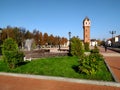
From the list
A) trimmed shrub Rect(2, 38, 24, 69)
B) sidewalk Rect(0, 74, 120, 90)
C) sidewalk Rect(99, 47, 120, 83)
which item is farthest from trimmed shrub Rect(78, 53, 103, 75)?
trimmed shrub Rect(2, 38, 24, 69)

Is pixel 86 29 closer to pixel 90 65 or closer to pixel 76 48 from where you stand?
pixel 76 48

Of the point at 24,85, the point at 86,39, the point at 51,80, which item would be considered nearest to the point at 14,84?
the point at 24,85

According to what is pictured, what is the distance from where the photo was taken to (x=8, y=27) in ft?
201

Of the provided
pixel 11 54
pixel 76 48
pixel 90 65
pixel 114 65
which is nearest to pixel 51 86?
pixel 90 65

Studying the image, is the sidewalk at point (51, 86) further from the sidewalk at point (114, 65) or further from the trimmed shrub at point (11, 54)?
the trimmed shrub at point (11, 54)

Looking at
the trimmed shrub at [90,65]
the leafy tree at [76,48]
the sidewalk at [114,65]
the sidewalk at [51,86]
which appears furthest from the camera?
the leafy tree at [76,48]

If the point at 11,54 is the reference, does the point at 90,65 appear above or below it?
below

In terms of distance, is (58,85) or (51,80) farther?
(51,80)

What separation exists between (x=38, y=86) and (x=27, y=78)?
201cm

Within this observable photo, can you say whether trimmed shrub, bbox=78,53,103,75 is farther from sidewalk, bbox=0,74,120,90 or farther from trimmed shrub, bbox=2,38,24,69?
trimmed shrub, bbox=2,38,24,69

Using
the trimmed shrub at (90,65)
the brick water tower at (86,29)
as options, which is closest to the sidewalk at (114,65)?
the trimmed shrub at (90,65)

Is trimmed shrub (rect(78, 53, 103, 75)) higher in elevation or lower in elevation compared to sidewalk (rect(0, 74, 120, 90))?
higher

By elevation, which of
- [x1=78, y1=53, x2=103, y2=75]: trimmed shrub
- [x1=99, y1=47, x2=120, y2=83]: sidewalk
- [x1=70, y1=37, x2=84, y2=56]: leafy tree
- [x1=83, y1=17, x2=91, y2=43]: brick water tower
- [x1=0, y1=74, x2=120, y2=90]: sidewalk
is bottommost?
[x1=0, y1=74, x2=120, y2=90]: sidewalk

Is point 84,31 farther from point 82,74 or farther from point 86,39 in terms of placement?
point 82,74
